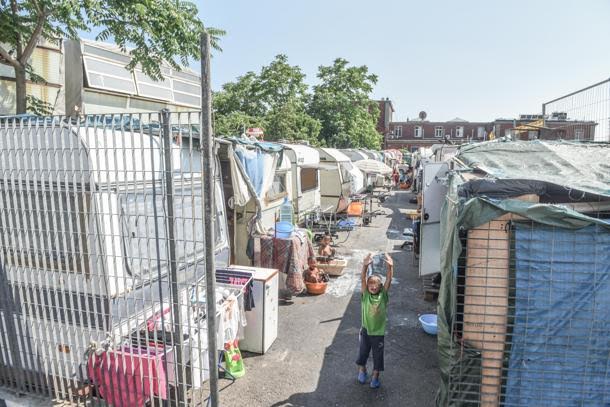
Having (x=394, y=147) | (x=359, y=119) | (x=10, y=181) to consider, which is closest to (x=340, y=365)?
(x=10, y=181)

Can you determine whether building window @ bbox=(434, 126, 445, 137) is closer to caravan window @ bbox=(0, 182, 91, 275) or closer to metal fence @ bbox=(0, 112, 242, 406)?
metal fence @ bbox=(0, 112, 242, 406)

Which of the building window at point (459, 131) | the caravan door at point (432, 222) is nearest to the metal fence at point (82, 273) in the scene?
the caravan door at point (432, 222)

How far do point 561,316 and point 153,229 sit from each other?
12.5ft

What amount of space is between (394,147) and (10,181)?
61434 mm

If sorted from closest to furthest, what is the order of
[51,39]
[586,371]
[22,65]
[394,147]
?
1. [586,371]
2. [22,65]
3. [51,39]
4. [394,147]

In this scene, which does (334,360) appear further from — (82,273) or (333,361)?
(82,273)

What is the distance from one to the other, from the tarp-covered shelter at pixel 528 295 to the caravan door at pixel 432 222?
346cm

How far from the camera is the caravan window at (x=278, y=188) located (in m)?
9.55

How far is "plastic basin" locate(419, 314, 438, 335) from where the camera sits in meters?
6.36

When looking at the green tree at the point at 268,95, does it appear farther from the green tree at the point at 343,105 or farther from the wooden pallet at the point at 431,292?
the wooden pallet at the point at 431,292

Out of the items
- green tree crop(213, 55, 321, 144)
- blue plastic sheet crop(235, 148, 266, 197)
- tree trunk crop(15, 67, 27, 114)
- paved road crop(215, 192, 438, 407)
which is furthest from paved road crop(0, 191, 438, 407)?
green tree crop(213, 55, 321, 144)

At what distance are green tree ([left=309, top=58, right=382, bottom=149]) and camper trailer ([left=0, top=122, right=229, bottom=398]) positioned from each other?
25.7 metres

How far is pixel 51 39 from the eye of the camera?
25.4 ft

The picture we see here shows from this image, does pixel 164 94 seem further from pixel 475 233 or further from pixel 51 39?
pixel 475 233
